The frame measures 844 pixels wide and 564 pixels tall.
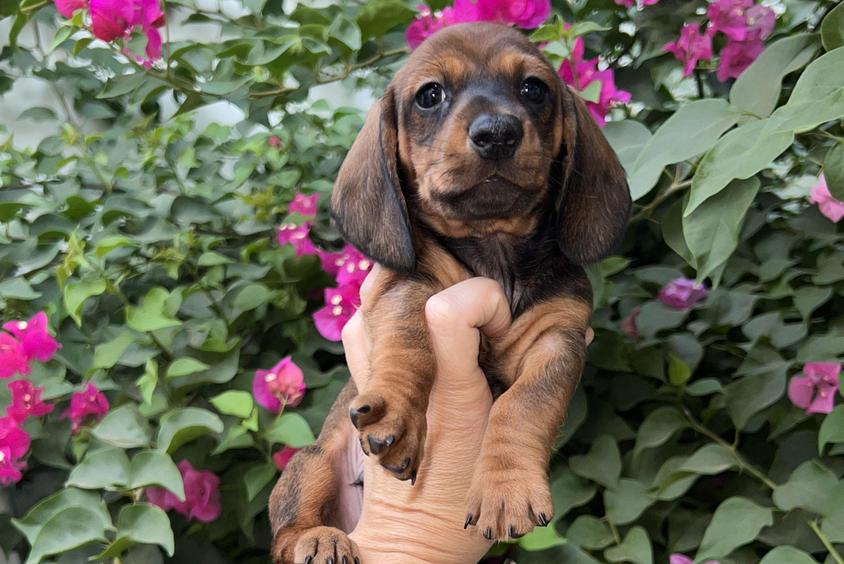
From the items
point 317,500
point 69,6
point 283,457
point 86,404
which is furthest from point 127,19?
point 317,500

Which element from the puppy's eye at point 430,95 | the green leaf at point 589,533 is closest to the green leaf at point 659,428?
the green leaf at point 589,533

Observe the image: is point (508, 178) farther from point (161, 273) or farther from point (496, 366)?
point (161, 273)

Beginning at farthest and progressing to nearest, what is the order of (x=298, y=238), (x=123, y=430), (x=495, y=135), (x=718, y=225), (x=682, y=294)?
(x=298, y=238) < (x=682, y=294) < (x=123, y=430) < (x=495, y=135) < (x=718, y=225)

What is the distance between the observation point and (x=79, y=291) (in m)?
2.12

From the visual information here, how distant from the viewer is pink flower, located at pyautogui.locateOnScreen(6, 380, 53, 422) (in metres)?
2.06

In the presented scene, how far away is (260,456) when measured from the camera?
2.40 metres

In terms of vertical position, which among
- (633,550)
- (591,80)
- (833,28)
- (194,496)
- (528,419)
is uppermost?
(833,28)

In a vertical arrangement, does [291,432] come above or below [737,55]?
below

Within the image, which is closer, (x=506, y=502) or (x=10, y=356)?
(x=506, y=502)

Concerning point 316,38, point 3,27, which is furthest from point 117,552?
point 3,27

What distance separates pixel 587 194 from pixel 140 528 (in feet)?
4.14

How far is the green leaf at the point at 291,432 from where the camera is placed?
80.0 inches

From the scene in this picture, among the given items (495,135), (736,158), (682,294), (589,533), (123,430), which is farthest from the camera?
(682,294)

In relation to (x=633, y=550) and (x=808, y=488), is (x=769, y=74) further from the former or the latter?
(x=633, y=550)
